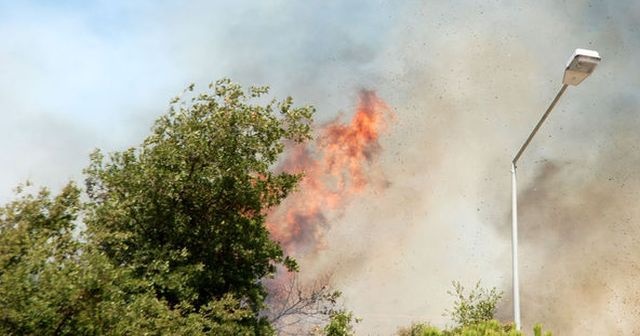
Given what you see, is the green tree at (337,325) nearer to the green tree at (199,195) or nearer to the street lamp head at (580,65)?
the green tree at (199,195)

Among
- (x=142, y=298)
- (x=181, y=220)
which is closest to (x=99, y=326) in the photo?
(x=142, y=298)

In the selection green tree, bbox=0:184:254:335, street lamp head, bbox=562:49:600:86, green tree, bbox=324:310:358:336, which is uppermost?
street lamp head, bbox=562:49:600:86

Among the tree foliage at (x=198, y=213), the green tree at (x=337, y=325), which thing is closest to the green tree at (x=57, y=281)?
the tree foliage at (x=198, y=213)

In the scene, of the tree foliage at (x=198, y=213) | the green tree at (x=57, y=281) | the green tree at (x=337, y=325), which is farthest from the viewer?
the green tree at (x=337, y=325)

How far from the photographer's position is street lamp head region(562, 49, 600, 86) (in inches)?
565

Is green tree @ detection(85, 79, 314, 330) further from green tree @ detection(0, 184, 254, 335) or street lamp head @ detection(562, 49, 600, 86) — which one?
street lamp head @ detection(562, 49, 600, 86)

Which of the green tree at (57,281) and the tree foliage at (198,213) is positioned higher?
the tree foliage at (198,213)

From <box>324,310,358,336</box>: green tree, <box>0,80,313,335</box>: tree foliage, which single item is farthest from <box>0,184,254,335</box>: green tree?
<box>324,310,358,336</box>: green tree

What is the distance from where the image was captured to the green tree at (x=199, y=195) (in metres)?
24.3

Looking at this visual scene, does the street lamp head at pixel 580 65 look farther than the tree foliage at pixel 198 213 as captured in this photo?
No

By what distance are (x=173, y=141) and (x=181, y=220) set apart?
346 centimetres

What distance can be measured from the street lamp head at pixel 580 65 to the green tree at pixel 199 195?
44.3 feet

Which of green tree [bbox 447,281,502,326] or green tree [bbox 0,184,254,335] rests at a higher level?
green tree [bbox 447,281,502,326]

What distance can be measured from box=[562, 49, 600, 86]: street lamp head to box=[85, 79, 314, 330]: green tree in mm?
13515
